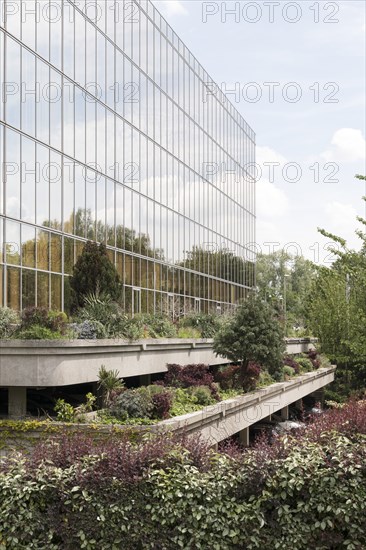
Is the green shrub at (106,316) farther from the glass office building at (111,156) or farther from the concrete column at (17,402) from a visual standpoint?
the glass office building at (111,156)

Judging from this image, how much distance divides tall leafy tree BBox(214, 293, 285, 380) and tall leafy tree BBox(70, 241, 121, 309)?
12.9 feet

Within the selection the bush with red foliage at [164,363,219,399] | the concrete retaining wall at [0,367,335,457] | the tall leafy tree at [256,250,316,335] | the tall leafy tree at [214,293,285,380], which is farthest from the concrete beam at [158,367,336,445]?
the tall leafy tree at [256,250,316,335]

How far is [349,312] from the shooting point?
49125 mm

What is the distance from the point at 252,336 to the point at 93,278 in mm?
5337

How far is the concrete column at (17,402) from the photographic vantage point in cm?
1766

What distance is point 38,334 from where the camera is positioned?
1809cm

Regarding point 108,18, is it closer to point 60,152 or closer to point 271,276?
point 60,152

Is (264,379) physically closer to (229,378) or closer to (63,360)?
(229,378)

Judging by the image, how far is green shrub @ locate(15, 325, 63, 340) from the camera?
59.2 feet

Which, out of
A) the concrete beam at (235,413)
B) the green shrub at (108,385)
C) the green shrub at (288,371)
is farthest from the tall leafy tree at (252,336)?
the green shrub at (288,371)

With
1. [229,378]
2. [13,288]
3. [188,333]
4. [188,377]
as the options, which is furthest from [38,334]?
[188,333]

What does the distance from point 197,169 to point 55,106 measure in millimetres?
23168

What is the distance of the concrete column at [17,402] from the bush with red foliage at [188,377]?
592 cm

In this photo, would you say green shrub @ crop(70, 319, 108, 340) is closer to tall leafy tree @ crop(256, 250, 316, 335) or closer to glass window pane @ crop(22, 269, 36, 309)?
glass window pane @ crop(22, 269, 36, 309)
